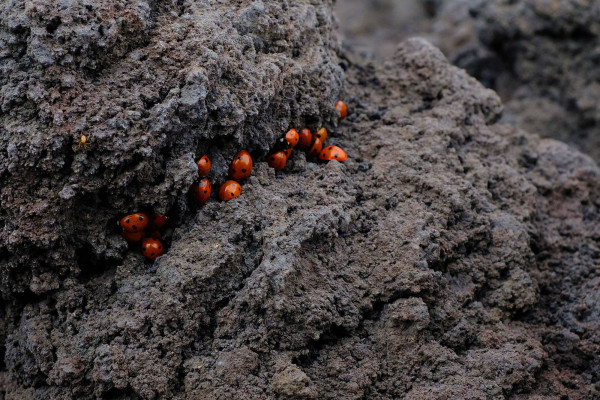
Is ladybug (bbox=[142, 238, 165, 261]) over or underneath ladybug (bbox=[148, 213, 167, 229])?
underneath

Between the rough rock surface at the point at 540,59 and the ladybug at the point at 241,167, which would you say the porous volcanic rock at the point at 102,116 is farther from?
the rough rock surface at the point at 540,59

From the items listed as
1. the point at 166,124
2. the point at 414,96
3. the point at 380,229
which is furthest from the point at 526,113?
the point at 166,124

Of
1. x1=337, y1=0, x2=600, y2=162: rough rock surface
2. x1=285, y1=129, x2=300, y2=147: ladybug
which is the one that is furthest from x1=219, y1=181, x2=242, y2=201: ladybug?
x1=337, y1=0, x2=600, y2=162: rough rock surface

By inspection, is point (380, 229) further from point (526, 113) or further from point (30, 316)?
point (526, 113)

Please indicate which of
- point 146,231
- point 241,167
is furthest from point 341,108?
point 146,231

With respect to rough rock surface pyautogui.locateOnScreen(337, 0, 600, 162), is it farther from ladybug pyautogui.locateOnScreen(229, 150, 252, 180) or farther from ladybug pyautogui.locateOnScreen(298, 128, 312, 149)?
ladybug pyautogui.locateOnScreen(229, 150, 252, 180)

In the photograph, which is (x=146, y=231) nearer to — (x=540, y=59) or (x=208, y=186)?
(x=208, y=186)

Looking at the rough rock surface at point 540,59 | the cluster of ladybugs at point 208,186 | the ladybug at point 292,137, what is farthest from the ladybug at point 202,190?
the rough rock surface at point 540,59
